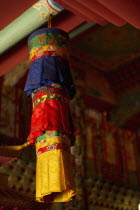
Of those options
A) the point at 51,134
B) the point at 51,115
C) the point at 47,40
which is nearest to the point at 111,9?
the point at 47,40

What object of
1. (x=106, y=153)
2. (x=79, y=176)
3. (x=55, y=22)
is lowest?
(x=79, y=176)

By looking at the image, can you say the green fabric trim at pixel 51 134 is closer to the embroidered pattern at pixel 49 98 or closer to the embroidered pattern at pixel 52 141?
the embroidered pattern at pixel 52 141

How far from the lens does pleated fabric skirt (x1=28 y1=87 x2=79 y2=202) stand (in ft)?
8.30

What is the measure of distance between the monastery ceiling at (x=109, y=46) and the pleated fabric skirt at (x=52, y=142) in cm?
391

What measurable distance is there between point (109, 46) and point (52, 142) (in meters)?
4.89

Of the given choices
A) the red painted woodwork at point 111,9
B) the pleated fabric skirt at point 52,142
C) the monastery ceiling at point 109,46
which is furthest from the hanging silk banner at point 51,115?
the monastery ceiling at point 109,46

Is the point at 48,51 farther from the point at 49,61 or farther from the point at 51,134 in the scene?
the point at 51,134

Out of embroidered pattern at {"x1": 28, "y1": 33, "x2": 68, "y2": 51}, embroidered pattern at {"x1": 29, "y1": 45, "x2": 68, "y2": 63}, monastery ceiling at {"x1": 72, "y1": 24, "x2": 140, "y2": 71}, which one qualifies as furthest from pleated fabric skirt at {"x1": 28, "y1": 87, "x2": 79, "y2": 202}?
monastery ceiling at {"x1": 72, "y1": 24, "x2": 140, "y2": 71}

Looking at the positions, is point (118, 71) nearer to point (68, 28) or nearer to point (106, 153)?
point (106, 153)

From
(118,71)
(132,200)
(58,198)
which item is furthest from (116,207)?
(58,198)

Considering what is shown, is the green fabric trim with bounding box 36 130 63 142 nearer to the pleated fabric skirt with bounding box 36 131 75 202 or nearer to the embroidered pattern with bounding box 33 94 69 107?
the pleated fabric skirt with bounding box 36 131 75 202

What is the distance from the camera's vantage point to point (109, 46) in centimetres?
712

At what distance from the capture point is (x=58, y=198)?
277 cm

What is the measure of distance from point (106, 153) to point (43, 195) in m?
4.41
